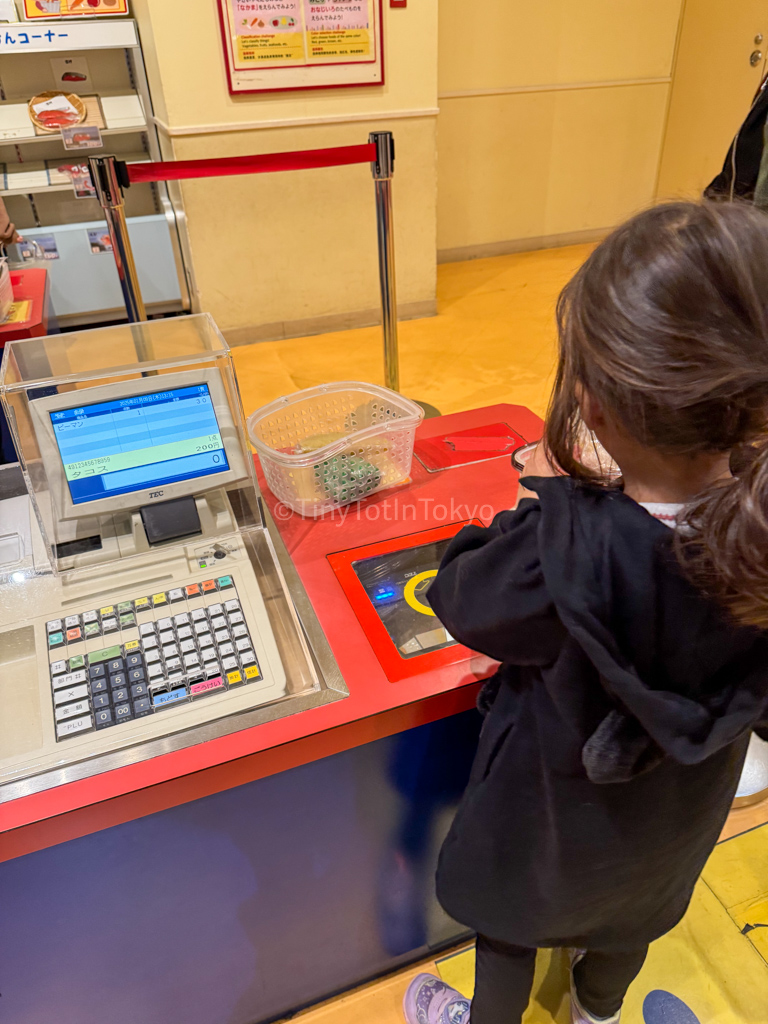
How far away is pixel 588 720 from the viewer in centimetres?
69

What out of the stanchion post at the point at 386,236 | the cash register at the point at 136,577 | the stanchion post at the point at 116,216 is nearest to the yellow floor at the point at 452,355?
the stanchion post at the point at 386,236

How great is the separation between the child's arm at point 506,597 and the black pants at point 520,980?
523 millimetres

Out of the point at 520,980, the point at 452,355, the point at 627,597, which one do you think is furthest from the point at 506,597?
the point at 452,355

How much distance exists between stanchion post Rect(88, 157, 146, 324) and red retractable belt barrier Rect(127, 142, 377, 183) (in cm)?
8

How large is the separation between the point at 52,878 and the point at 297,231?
313 cm

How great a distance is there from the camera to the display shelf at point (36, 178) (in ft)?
11.3

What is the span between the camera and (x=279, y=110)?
3123 mm

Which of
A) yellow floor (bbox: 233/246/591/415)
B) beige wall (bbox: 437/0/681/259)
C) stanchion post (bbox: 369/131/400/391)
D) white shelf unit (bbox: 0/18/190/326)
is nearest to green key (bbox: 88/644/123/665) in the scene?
stanchion post (bbox: 369/131/400/391)

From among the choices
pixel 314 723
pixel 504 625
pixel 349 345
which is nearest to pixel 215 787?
pixel 314 723

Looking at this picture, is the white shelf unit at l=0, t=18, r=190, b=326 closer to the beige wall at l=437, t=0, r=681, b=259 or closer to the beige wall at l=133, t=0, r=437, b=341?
the beige wall at l=133, t=0, r=437, b=341

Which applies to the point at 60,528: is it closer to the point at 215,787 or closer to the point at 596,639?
the point at 215,787

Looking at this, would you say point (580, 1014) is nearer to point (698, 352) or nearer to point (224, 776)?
point (224, 776)

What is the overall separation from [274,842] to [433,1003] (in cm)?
50

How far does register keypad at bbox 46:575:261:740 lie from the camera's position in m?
0.79
